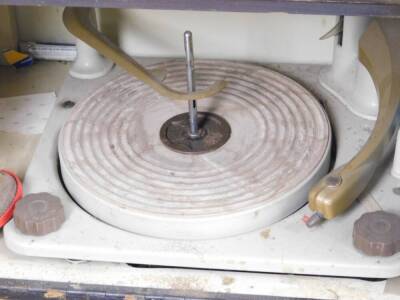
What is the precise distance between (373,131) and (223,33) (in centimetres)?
40

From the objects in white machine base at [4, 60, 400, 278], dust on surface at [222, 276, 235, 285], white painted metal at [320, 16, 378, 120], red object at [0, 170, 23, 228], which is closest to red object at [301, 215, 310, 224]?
white machine base at [4, 60, 400, 278]

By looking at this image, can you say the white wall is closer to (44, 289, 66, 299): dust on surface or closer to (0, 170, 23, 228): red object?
(0, 170, 23, 228): red object

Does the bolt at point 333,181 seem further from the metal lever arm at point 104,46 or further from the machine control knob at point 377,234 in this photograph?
the metal lever arm at point 104,46

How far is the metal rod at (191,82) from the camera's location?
0.98 metres

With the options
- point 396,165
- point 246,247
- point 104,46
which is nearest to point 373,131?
point 396,165

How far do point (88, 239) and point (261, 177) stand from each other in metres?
0.21

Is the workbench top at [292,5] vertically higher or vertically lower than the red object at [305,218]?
higher

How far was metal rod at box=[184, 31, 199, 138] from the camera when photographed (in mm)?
984

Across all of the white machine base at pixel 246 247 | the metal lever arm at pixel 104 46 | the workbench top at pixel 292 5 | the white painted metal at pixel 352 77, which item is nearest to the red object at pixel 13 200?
the white machine base at pixel 246 247

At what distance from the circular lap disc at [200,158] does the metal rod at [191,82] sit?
45 millimetres

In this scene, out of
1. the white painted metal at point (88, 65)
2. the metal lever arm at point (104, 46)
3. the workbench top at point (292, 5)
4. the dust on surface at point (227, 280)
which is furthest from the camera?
the white painted metal at point (88, 65)

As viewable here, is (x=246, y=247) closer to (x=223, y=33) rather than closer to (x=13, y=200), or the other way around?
(x=13, y=200)

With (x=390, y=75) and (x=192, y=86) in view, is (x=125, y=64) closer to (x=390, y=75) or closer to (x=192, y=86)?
(x=192, y=86)

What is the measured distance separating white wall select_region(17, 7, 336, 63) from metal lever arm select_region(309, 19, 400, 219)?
0.28 meters
